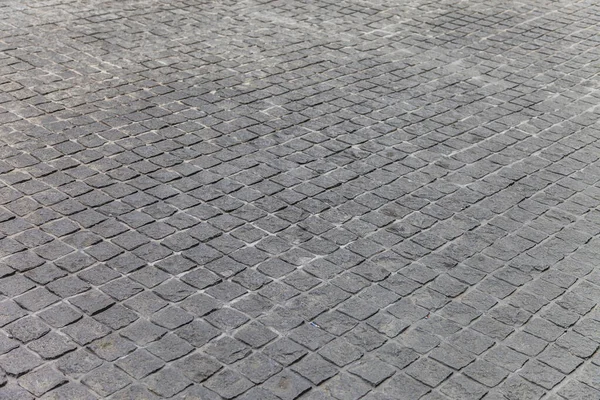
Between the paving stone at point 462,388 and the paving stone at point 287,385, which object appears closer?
the paving stone at point 287,385

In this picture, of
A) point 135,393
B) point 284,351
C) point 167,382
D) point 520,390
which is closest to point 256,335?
point 284,351

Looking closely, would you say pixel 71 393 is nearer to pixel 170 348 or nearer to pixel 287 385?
pixel 170 348

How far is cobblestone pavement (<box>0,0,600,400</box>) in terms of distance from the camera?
5.46 metres

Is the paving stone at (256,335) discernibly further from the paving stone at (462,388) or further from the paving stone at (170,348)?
the paving stone at (462,388)

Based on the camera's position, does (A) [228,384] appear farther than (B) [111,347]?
No

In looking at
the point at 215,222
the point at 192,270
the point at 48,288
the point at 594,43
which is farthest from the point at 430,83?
the point at 48,288

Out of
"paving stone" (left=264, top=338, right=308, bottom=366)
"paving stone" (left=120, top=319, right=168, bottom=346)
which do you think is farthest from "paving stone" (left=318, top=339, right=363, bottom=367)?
"paving stone" (left=120, top=319, right=168, bottom=346)

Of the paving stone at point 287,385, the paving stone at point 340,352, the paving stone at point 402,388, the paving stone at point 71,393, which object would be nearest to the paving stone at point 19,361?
the paving stone at point 71,393

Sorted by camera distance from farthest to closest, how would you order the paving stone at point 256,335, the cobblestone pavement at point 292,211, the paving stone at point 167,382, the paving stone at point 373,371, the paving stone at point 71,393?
the paving stone at point 256,335 → the cobblestone pavement at point 292,211 → the paving stone at point 373,371 → the paving stone at point 167,382 → the paving stone at point 71,393

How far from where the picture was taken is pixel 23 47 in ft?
33.1

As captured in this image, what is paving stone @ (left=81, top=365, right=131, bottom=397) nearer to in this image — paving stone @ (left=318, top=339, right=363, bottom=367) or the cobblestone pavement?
the cobblestone pavement

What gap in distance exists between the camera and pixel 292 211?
23.5 feet

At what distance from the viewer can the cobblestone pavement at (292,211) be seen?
5.46 metres

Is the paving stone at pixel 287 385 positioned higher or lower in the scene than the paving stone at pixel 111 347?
lower
